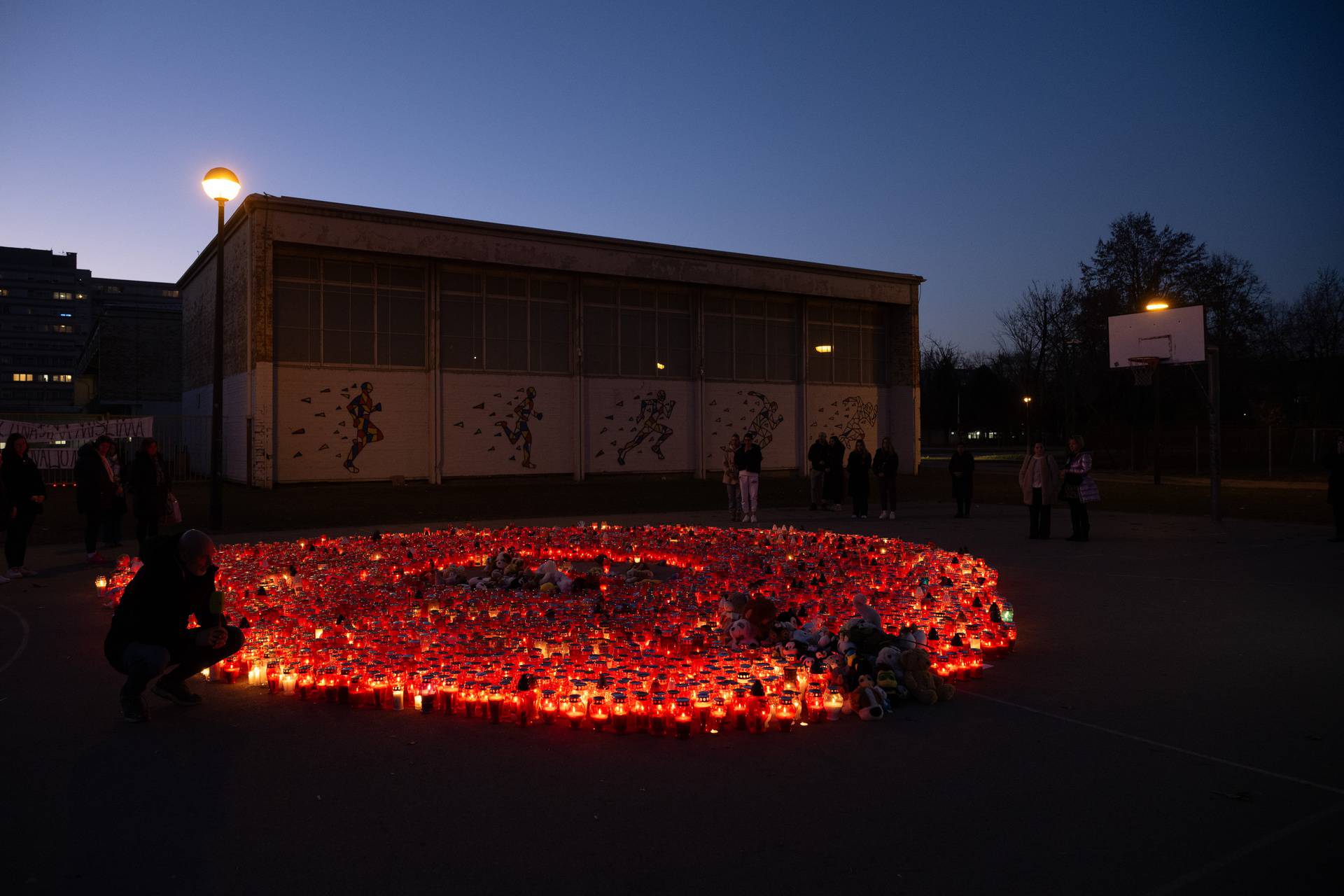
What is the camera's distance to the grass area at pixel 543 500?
1938cm

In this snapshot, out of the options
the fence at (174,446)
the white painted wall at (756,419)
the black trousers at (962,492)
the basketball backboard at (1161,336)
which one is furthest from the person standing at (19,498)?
the white painted wall at (756,419)

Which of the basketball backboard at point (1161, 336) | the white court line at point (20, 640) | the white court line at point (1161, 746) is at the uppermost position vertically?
the basketball backboard at point (1161, 336)

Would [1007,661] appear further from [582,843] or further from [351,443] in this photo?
[351,443]

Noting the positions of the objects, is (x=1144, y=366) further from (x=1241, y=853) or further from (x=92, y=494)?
(x=92, y=494)

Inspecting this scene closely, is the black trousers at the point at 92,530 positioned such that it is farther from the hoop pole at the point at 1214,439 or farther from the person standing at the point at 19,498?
the hoop pole at the point at 1214,439

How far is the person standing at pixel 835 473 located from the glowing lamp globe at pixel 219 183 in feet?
46.5

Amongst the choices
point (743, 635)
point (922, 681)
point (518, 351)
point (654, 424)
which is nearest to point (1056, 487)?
point (743, 635)

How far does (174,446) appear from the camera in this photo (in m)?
33.0

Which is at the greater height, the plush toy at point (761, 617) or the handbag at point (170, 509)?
the handbag at point (170, 509)

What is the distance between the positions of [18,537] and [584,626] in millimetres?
9044

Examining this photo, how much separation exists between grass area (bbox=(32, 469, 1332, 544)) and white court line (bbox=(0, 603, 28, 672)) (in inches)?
298

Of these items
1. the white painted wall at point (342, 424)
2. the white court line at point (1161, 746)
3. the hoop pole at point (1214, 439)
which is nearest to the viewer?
the white court line at point (1161, 746)

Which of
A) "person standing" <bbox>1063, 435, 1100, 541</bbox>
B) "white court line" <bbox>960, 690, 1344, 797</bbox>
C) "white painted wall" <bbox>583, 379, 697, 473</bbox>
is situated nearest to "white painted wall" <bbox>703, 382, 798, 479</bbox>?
"white painted wall" <bbox>583, 379, 697, 473</bbox>

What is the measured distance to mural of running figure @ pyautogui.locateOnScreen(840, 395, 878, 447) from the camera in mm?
41125
